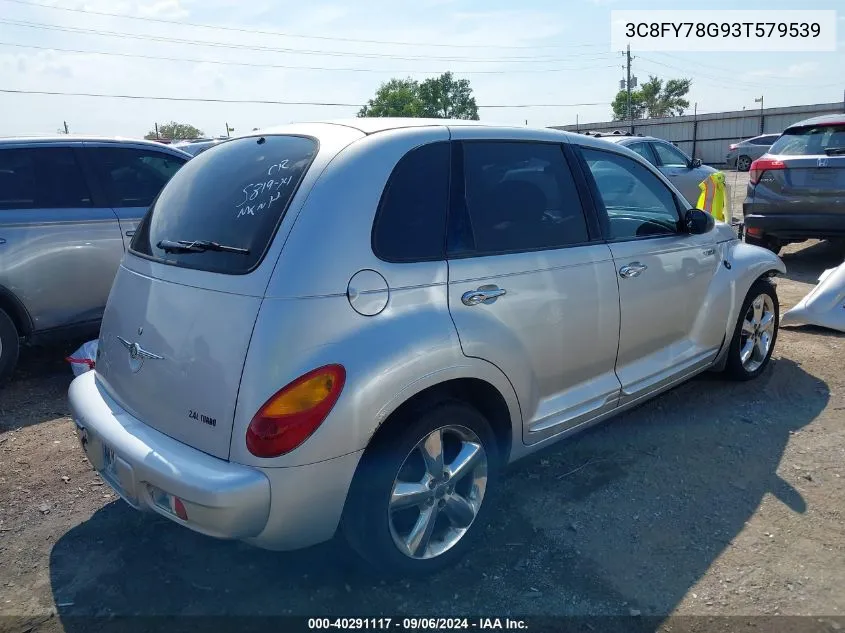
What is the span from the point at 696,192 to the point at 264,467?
11504 millimetres

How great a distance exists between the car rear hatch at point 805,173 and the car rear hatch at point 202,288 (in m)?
7.01

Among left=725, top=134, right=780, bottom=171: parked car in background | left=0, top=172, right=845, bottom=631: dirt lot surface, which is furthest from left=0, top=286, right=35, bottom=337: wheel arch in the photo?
left=725, top=134, right=780, bottom=171: parked car in background

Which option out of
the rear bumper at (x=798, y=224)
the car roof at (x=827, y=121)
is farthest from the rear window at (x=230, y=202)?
the car roof at (x=827, y=121)

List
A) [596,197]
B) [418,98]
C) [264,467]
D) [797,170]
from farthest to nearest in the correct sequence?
1. [418,98]
2. [797,170]
3. [596,197]
4. [264,467]

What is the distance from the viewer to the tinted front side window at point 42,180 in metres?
4.89

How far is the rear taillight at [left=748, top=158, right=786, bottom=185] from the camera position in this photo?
7.97 meters

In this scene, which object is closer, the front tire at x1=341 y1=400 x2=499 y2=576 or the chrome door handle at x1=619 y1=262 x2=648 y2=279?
the front tire at x1=341 y1=400 x2=499 y2=576

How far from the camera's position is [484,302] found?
2740mm

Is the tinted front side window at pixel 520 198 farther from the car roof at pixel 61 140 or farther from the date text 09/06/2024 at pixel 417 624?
the car roof at pixel 61 140

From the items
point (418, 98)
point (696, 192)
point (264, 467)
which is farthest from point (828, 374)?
point (418, 98)

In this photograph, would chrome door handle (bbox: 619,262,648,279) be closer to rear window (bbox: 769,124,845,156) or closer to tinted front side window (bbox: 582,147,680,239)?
tinted front side window (bbox: 582,147,680,239)

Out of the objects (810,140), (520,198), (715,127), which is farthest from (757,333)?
(715,127)

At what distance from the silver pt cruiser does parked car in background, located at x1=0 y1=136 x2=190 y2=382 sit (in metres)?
2.24

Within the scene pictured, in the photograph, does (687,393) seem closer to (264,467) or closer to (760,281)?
(760,281)
